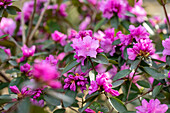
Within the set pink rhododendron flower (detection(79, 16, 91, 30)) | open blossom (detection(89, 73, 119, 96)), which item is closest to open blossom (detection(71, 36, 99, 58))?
open blossom (detection(89, 73, 119, 96))

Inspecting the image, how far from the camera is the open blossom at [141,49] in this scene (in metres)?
0.87

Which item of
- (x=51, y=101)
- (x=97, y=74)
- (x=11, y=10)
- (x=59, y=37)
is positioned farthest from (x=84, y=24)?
(x=51, y=101)

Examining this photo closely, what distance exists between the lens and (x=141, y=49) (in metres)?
0.88

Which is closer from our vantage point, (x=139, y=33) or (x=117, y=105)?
(x=117, y=105)

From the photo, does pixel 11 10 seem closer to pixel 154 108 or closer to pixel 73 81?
pixel 73 81

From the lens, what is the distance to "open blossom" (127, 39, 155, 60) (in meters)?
0.87

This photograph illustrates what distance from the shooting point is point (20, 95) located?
822 mm

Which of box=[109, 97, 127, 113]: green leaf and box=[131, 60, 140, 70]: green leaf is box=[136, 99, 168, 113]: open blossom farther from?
box=[131, 60, 140, 70]: green leaf

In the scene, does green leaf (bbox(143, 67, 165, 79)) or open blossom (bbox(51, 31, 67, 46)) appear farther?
open blossom (bbox(51, 31, 67, 46))

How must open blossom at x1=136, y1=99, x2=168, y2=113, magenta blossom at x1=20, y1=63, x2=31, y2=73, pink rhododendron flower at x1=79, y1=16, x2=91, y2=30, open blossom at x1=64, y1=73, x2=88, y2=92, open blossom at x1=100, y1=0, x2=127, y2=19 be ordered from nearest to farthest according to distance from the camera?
open blossom at x1=136, y1=99, x2=168, y2=113
open blossom at x1=64, y1=73, x2=88, y2=92
magenta blossom at x1=20, y1=63, x2=31, y2=73
open blossom at x1=100, y1=0, x2=127, y2=19
pink rhododendron flower at x1=79, y1=16, x2=91, y2=30

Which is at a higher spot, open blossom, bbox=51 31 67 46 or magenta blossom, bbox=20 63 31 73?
open blossom, bbox=51 31 67 46

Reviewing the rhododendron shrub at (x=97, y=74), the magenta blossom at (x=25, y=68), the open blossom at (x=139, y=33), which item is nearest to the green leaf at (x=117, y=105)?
the rhododendron shrub at (x=97, y=74)

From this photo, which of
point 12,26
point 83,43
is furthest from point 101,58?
point 12,26

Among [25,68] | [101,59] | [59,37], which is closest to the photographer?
[101,59]
